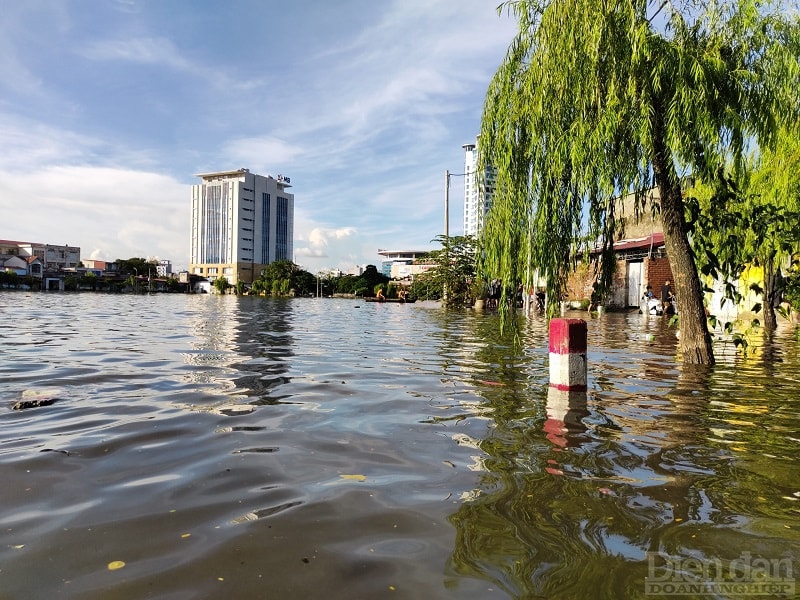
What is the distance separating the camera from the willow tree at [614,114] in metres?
6.34

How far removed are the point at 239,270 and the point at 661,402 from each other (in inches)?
5862

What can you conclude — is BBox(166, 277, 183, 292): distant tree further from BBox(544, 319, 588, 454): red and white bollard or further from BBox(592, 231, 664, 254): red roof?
BBox(544, 319, 588, 454): red and white bollard

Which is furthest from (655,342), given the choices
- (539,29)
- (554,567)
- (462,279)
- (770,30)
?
(462,279)

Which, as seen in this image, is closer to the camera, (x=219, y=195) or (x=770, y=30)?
(x=770, y=30)

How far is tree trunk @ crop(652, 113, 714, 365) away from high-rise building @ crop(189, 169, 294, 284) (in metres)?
145

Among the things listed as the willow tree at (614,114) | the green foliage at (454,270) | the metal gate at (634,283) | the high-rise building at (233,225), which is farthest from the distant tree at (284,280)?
the willow tree at (614,114)

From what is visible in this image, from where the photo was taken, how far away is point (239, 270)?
14638cm

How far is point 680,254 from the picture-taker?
747 centimetres

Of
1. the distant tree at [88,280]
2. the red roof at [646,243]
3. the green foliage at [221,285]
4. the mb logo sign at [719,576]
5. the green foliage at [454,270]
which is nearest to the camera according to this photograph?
the mb logo sign at [719,576]

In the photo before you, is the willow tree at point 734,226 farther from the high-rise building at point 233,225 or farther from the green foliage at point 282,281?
the high-rise building at point 233,225

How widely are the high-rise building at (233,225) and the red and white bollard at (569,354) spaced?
480ft

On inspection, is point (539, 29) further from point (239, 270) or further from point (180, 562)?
point (239, 270)

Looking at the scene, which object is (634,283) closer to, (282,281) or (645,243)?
(645,243)

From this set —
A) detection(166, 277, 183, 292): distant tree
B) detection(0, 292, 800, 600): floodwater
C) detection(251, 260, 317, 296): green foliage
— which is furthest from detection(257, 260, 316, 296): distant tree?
detection(0, 292, 800, 600): floodwater
